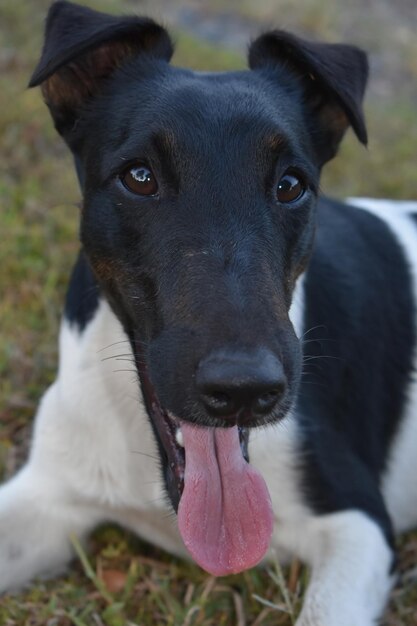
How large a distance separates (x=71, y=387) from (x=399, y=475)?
4.34 feet

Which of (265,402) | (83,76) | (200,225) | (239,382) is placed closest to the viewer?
(239,382)

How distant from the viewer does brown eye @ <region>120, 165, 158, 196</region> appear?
8.79 ft

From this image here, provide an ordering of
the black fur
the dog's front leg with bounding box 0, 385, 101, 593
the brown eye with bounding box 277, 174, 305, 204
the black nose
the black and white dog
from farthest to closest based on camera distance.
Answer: the dog's front leg with bounding box 0, 385, 101, 593
the black fur
the brown eye with bounding box 277, 174, 305, 204
the black and white dog
the black nose

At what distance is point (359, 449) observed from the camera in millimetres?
3434

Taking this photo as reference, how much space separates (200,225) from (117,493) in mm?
1124

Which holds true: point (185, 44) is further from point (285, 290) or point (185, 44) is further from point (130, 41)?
point (285, 290)

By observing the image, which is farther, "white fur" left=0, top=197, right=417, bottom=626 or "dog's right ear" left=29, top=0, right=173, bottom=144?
"white fur" left=0, top=197, right=417, bottom=626

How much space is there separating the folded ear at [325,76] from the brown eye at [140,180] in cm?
67

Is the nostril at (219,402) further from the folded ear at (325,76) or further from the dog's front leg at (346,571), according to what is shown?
the folded ear at (325,76)

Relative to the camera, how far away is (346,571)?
9.93ft

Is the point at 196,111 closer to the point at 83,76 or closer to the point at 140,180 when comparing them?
the point at 140,180

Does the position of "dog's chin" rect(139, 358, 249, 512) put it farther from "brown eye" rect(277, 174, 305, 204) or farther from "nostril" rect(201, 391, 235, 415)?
"brown eye" rect(277, 174, 305, 204)

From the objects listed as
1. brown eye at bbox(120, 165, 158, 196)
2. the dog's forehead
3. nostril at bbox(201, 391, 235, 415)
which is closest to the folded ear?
the dog's forehead

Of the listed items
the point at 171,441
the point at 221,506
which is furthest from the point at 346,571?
the point at 171,441
